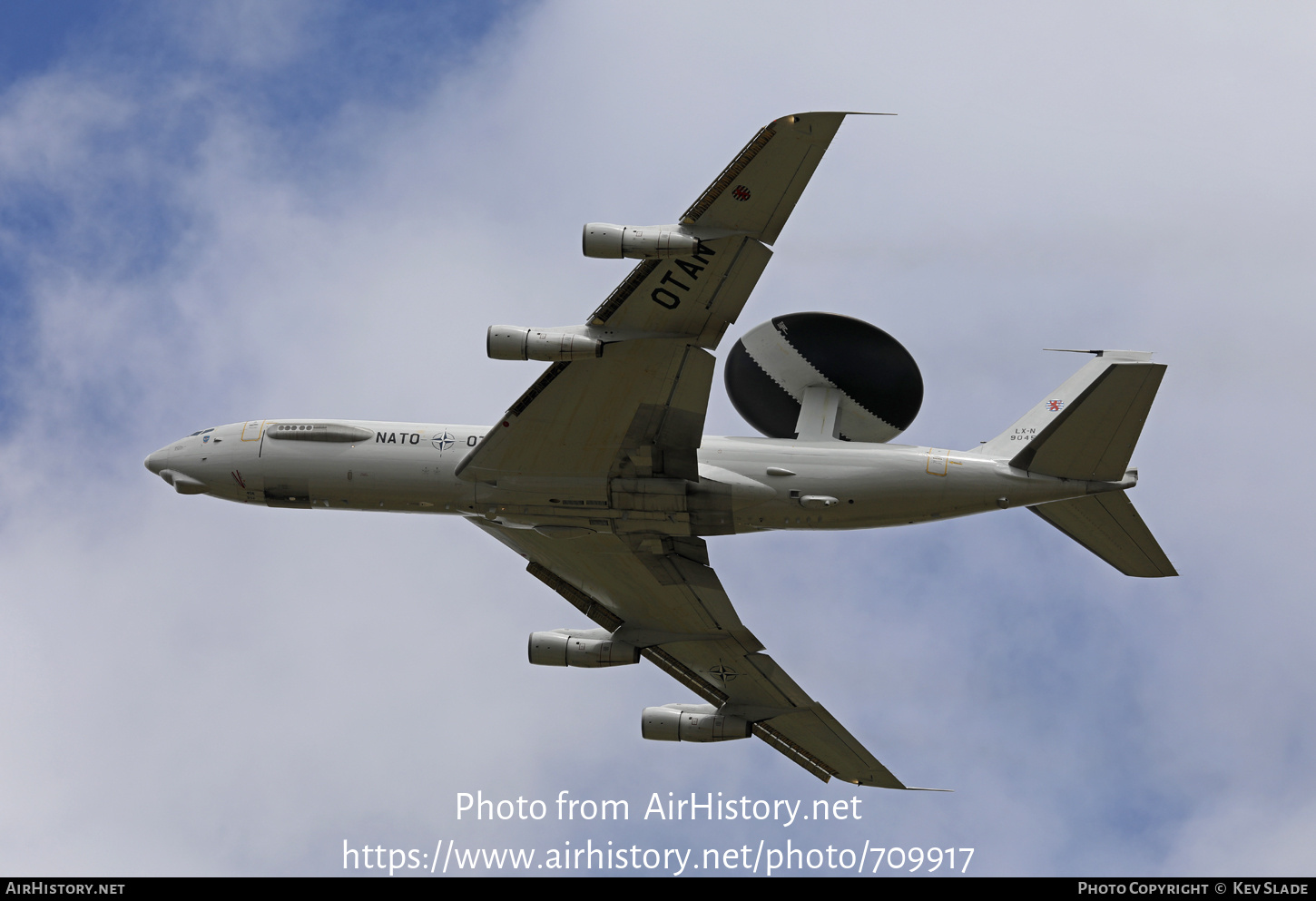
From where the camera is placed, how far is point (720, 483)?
117 feet

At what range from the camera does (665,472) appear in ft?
117

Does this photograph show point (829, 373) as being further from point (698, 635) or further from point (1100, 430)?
point (698, 635)

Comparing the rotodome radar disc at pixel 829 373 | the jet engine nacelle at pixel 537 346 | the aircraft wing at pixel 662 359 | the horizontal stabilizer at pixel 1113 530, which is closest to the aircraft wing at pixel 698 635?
the aircraft wing at pixel 662 359

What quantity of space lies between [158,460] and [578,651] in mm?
14220

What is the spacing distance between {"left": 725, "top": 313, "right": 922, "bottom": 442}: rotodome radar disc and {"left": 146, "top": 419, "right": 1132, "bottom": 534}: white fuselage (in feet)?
5.95

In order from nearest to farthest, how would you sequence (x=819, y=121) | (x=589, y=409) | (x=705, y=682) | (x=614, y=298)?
(x=819, y=121) < (x=614, y=298) < (x=589, y=409) < (x=705, y=682)

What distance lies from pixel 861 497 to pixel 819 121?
11026mm

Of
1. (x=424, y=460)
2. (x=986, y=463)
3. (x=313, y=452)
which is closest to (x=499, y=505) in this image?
(x=424, y=460)

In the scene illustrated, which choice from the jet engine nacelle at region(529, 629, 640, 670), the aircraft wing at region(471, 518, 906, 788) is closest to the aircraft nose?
the aircraft wing at region(471, 518, 906, 788)

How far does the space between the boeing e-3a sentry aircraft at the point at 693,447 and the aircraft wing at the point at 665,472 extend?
0.06 meters

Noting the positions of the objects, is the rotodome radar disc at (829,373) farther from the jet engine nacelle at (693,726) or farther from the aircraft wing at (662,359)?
the jet engine nacelle at (693,726)

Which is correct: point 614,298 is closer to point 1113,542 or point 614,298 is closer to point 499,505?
point 499,505

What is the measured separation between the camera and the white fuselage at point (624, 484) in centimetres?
3475

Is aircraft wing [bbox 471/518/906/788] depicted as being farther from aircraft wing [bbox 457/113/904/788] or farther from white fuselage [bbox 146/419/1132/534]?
white fuselage [bbox 146/419/1132/534]
